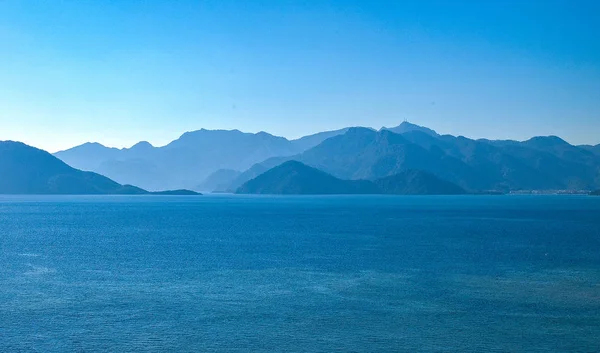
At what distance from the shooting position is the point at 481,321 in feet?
153

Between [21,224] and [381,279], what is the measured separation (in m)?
125

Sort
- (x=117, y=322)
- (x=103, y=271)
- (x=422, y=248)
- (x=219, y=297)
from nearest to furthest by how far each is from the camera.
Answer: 1. (x=117, y=322)
2. (x=219, y=297)
3. (x=103, y=271)
4. (x=422, y=248)

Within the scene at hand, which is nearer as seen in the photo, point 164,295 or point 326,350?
point 326,350

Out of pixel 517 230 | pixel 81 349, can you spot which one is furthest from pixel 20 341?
pixel 517 230

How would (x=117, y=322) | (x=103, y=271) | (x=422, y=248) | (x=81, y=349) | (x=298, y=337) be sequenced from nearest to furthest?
(x=81, y=349), (x=298, y=337), (x=117, y=322), (x=103, y=271), (x=422, y=248)

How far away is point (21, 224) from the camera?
154 metres

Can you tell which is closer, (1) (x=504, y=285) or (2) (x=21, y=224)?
(1) (x=504, y=285)

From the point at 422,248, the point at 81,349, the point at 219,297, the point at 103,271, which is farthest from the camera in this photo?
the point at 422,248

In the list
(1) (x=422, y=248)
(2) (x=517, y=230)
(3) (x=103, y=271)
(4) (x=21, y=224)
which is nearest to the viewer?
(3) (x=103, y=271)

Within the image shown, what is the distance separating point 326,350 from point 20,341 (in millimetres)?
22386

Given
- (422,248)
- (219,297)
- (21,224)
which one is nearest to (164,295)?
(219,297)

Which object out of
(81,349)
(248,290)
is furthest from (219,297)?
(81,349)

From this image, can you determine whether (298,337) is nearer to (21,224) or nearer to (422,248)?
(422,248)

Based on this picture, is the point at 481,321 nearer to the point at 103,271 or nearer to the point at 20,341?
the point at 20,341
